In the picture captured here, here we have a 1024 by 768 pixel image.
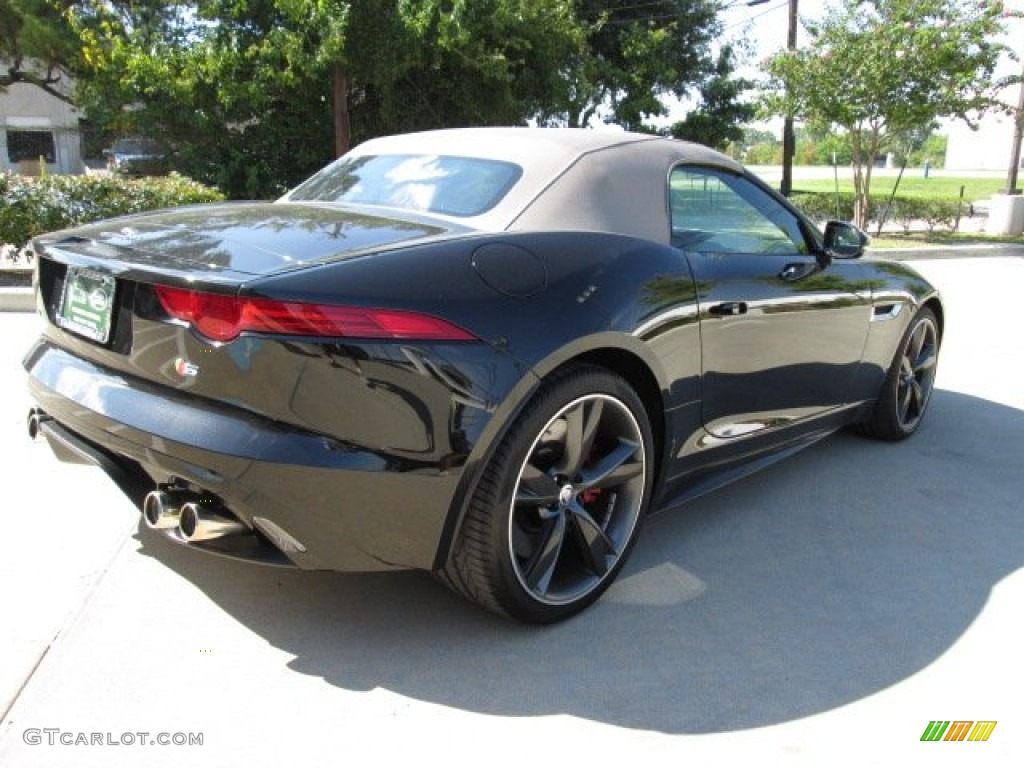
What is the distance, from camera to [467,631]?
2.76 meters

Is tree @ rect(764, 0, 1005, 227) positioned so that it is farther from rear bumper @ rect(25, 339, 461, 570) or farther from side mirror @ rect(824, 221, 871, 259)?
rear bumper @ rect(25, 339, 461, 570)

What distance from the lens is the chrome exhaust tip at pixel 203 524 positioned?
2357 mm

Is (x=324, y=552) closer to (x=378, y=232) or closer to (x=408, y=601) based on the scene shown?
(x=408, y=601)

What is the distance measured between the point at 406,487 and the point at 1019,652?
77.5 inches

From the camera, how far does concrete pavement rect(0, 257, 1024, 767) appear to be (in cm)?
226

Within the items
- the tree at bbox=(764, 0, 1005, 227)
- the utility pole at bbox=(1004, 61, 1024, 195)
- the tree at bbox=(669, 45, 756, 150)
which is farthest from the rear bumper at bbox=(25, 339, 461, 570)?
the tree at bbox=(669, 45, 756, 150)

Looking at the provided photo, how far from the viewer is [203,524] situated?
2.36m

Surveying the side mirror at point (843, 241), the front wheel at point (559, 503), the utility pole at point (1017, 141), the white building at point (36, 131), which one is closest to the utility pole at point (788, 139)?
the utility pole at point (1017, 141)

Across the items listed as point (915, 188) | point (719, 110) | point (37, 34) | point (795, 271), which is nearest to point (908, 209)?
point (719, 110)

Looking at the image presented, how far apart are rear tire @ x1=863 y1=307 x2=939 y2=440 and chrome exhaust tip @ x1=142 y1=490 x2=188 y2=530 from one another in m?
3.46

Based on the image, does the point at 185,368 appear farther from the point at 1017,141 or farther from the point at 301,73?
the point at 1017,141

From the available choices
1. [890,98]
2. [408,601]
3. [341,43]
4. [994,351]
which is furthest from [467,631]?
[890,98]

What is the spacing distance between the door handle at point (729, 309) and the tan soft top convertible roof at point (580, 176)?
0.99 feet

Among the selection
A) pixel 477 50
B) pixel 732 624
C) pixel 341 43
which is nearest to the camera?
pixel 732 624
